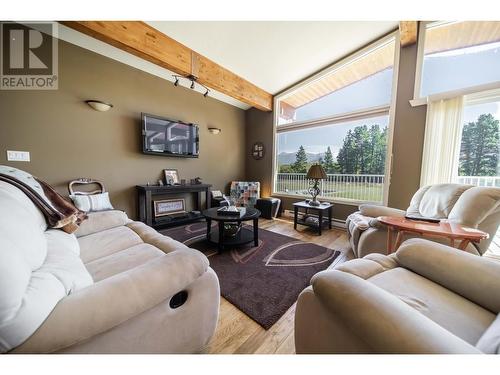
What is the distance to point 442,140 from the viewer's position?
2244 millimetres

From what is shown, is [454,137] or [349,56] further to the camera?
[349,56]

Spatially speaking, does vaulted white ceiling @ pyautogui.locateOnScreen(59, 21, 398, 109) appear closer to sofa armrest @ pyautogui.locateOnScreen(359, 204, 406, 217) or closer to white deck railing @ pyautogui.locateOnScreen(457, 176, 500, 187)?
white deck railing @ pyautogui.locateOnScreen(457, 176, 500, 187)

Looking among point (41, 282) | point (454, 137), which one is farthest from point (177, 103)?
point (454, 137)

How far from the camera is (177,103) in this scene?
3449mm

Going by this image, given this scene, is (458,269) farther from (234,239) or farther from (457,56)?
(457,56)

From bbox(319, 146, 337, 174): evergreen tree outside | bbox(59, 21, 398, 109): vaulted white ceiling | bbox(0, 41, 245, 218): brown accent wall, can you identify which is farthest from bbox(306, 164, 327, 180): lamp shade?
bbox(0, 41, 245, 218): brown accent wall

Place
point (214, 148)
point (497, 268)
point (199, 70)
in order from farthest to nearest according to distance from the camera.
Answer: point (214, 148) → point (199, 70) → point (497, 268)

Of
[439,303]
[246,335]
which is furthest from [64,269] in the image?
[439,303]

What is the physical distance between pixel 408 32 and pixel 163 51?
3.04 metres

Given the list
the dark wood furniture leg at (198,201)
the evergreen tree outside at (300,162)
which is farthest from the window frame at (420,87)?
the dark wood furniture leg at (198,201)

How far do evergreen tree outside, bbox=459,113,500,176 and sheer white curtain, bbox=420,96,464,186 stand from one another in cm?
15

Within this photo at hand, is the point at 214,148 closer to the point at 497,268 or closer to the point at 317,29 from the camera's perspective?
the point at 317,29
